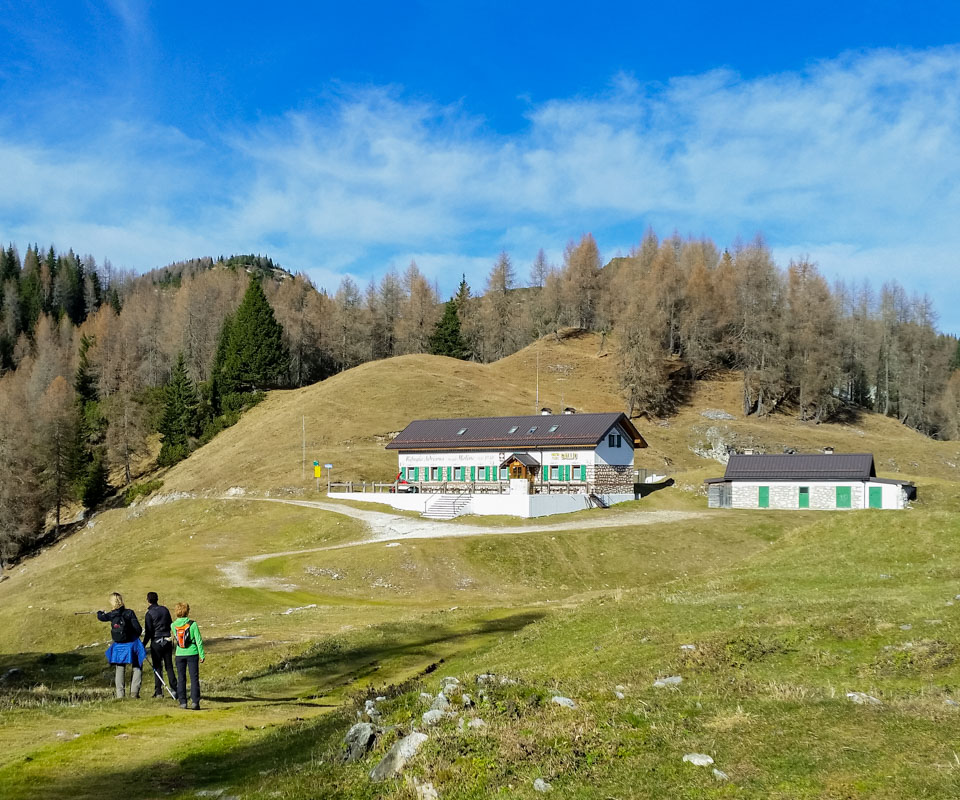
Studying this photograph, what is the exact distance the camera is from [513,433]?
71.6 meters

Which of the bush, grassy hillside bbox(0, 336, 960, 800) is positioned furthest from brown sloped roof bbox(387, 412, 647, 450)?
the bush

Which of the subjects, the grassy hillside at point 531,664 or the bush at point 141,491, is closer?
the grassy hillside at point 531,664

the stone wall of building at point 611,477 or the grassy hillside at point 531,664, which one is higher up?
the stone wall of building at point 611,477

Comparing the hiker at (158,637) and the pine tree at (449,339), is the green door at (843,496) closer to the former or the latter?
the hiker at (158,637)

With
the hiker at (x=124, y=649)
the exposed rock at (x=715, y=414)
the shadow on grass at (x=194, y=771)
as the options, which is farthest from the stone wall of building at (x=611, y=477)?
the shadow on grass at (x=194, y=771)

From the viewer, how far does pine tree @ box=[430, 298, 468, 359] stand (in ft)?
469

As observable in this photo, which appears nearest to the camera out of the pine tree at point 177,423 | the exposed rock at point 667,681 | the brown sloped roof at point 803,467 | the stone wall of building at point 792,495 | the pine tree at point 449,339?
the exposed rock at point 667,681

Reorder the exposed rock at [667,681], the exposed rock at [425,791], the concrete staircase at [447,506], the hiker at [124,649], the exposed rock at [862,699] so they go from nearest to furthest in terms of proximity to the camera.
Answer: the exposed rock at [425,791] → the exposed rock at [862,699] → the exposed rock at [667,681] → the hiker at [124,649] → the concrete staircase at [447,506]

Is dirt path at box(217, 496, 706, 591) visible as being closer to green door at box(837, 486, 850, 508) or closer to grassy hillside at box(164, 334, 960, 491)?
green door at box(837, 486, 850, 508)

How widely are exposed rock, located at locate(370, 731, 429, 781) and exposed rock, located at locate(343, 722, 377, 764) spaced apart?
2.19 ft

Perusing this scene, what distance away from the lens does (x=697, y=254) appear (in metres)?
152

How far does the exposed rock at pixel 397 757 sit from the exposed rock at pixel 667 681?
4753 millimetres

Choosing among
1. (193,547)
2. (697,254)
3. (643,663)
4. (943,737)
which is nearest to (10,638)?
(193,547)

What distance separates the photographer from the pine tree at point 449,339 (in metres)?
143
